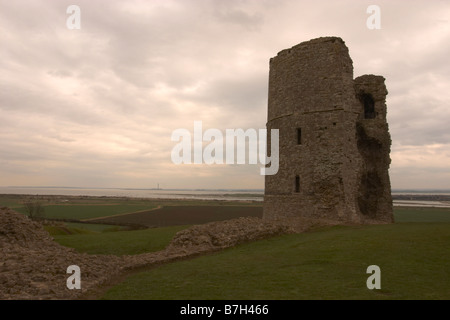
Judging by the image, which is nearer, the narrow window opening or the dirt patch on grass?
the narrow window opening

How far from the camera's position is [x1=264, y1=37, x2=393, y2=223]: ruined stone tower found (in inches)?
796

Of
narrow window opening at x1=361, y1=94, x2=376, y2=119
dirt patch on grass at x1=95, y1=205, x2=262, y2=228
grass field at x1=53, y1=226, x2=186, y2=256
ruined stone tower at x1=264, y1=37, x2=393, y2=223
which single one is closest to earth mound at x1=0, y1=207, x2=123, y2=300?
grass field at x1=53, y1=226, x2=186, y2=256

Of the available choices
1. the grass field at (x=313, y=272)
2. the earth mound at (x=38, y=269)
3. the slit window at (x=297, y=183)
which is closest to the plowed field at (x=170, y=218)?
the slit window at (x=297, y=183)

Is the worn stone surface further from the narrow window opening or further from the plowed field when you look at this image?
the plowed field

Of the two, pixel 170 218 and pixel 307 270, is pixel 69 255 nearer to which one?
pixel 307 270

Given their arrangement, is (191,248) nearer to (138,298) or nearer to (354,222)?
(138,298)

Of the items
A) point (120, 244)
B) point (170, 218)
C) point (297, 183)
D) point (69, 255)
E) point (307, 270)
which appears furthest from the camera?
point (170, 218)

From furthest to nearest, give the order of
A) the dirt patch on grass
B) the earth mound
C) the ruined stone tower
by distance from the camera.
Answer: the dirt patch on grass → the ruined stone tower → the earth mound

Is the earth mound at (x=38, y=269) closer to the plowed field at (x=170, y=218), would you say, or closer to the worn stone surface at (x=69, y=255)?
the worn stone surface at (x=69, y=255)

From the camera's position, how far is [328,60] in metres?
20.7

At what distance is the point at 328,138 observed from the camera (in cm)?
2038

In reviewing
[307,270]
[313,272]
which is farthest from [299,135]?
[313,272]

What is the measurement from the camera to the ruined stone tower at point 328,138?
20219 mm

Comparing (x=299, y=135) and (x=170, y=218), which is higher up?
(x=299, y=135)
